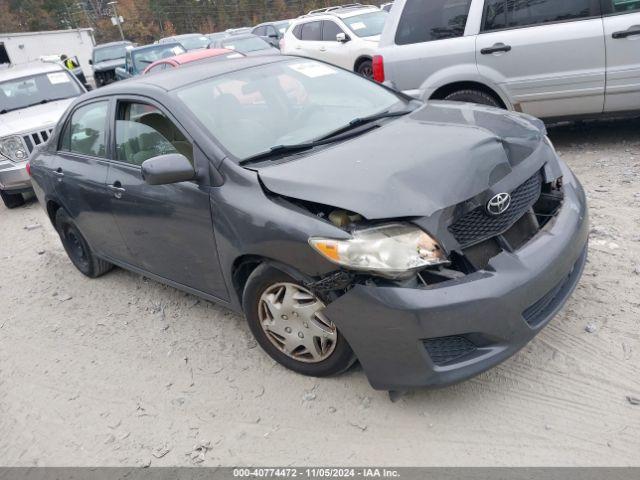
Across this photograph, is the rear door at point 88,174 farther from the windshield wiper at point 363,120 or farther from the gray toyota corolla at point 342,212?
the windshield wiper at point 363,120

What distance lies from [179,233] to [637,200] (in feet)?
11.8

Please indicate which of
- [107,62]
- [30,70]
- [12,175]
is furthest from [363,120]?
[107,62]

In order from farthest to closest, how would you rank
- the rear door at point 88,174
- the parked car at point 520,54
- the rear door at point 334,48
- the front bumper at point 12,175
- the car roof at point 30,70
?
the rear door at point 334,48, the car roof at point 30,70, the front bumper at point 12,175, the parked car at point 520,54, the rear door at point 88,174

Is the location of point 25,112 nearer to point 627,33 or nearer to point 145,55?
point 145,55

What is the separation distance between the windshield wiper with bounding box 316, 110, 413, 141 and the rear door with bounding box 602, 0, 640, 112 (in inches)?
113

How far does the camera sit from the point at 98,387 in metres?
3.58

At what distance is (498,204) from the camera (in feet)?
8.95

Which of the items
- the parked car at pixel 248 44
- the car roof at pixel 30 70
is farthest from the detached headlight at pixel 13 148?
the parked car at pixel 248 44

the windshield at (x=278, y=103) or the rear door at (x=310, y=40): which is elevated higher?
the windshield at (x=278, y=103)

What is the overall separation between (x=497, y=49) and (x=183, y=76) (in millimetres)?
3497

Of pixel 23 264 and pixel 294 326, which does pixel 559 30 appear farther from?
pixel 23 264

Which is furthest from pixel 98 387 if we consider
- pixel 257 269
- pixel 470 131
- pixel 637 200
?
pixel 637 200

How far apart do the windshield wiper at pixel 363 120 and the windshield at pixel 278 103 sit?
39 mm

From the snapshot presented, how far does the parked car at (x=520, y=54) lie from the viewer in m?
5.43
